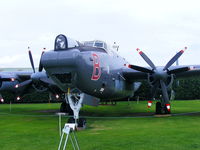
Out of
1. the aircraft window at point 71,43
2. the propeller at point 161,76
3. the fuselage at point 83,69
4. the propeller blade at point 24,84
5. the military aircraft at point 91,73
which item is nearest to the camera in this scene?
the fuselage at point 83,69

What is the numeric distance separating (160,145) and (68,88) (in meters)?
5.31

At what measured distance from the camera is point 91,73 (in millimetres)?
11500

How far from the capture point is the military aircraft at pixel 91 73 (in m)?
10.5

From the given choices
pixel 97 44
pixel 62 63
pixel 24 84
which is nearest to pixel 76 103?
pixel 62 63

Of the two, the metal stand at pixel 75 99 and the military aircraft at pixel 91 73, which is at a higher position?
the military aircraft at pixel 91 73

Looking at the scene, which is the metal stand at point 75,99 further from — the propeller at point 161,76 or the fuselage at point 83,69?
the propeller at point 161,76

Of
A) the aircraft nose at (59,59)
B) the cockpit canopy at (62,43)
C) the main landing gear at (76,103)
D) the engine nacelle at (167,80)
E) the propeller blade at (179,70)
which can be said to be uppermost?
the cockpit canopy at (62,43)

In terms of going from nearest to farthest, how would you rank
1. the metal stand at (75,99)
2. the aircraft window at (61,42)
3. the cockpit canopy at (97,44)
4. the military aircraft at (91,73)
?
1. the military aircraft at (91,73)
2. the aircraft window at (61,42)
3. the metal stand at (75,99)
4. the cockpit canopy at (97,44)

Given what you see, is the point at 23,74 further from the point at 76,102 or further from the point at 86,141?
the point at 86,141

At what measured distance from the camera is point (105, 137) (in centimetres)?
858

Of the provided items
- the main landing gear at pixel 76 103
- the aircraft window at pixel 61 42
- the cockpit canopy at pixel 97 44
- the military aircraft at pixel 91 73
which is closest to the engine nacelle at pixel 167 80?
the military aircraft at pixel 91 73

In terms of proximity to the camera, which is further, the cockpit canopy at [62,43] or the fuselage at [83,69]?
the cockpit canopy at [62,43]

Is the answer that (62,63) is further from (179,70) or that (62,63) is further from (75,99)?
(179,70)

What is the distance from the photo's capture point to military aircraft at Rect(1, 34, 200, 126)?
10.5 meters
